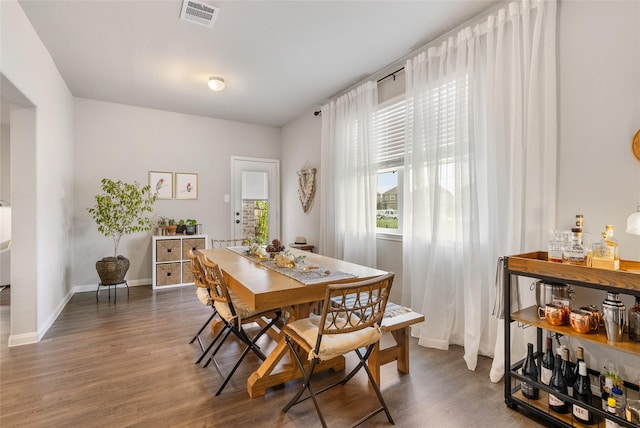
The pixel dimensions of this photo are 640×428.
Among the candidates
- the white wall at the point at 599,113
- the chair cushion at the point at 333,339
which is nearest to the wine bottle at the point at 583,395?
the white wall at the point at 599,113

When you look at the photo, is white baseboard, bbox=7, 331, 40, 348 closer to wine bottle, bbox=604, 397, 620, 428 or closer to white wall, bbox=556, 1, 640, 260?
wine bottle, bbox=604, 397, 620, 428

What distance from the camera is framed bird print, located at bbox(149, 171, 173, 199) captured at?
4750 millimetres

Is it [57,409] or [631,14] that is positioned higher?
[631,14]

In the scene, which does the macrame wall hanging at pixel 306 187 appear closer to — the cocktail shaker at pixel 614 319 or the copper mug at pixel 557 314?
the copper mug at pixel 557 314

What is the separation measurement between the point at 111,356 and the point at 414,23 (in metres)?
3.67

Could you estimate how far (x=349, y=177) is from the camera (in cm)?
379

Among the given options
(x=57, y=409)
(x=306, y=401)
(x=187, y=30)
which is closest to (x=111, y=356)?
(x=57, y=409)

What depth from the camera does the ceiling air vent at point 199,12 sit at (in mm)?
2314

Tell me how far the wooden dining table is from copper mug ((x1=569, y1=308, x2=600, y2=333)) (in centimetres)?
107

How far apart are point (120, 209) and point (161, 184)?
72 cm

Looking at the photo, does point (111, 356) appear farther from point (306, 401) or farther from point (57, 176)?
point (57, 176)

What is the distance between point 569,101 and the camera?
193 centimetres

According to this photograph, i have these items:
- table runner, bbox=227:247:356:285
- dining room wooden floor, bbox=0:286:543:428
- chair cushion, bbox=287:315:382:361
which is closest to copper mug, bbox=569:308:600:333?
dining room wooden floor, bbox=0:286:543:428

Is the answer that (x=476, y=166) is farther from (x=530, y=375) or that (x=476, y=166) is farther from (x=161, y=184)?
(x=161, y=184)
